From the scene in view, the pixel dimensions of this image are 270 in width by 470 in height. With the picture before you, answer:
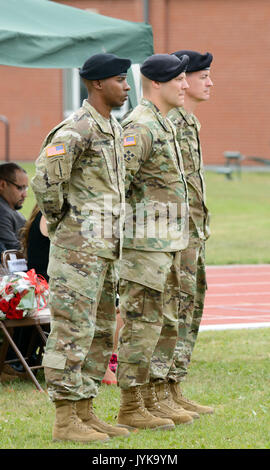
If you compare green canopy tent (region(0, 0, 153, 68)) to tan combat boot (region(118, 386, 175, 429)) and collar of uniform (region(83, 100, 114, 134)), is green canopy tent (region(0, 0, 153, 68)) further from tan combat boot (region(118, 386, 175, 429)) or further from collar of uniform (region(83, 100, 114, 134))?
tan combat boot (region(118, 386, 175, 429))

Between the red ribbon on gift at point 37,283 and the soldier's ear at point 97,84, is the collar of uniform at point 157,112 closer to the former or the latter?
the soldier's ear at point 97,84

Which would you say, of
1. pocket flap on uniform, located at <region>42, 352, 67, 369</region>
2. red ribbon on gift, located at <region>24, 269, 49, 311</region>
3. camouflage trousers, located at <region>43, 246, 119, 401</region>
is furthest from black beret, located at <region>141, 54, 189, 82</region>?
red ribbon on gift, located at <region>24, 269, 49, 311</region>

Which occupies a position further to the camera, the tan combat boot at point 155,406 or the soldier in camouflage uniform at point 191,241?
the soldier in camouflage uniform at point 191,241

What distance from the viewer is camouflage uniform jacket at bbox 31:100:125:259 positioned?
4844 millimetres

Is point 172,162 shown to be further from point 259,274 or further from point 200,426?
point 259,274

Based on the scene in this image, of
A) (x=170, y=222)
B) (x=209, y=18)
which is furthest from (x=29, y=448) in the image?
(x=209, y=18)

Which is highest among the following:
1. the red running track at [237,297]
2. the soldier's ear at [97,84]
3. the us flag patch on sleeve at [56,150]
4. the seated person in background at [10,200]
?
the soldier's ear at [97,84]

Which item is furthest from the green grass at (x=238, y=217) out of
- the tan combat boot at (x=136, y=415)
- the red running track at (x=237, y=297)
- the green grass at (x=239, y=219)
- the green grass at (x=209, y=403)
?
the tan combat boot at (x=136, y=415)

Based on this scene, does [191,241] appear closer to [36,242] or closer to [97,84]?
[97,84]

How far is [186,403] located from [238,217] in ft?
46.1

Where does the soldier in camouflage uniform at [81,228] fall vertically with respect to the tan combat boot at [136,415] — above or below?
above

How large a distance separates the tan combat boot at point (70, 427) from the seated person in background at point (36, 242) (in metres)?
2.03

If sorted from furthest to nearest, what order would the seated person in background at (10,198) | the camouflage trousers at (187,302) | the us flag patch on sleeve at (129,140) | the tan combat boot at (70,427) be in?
the seated person in background at (10,198) < the camouflage trousers at (187,302) < the us flag patch on sleeve at (129,140) < the tan combat boot at (70,427)

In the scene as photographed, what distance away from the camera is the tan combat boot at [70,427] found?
4949 millimetres
